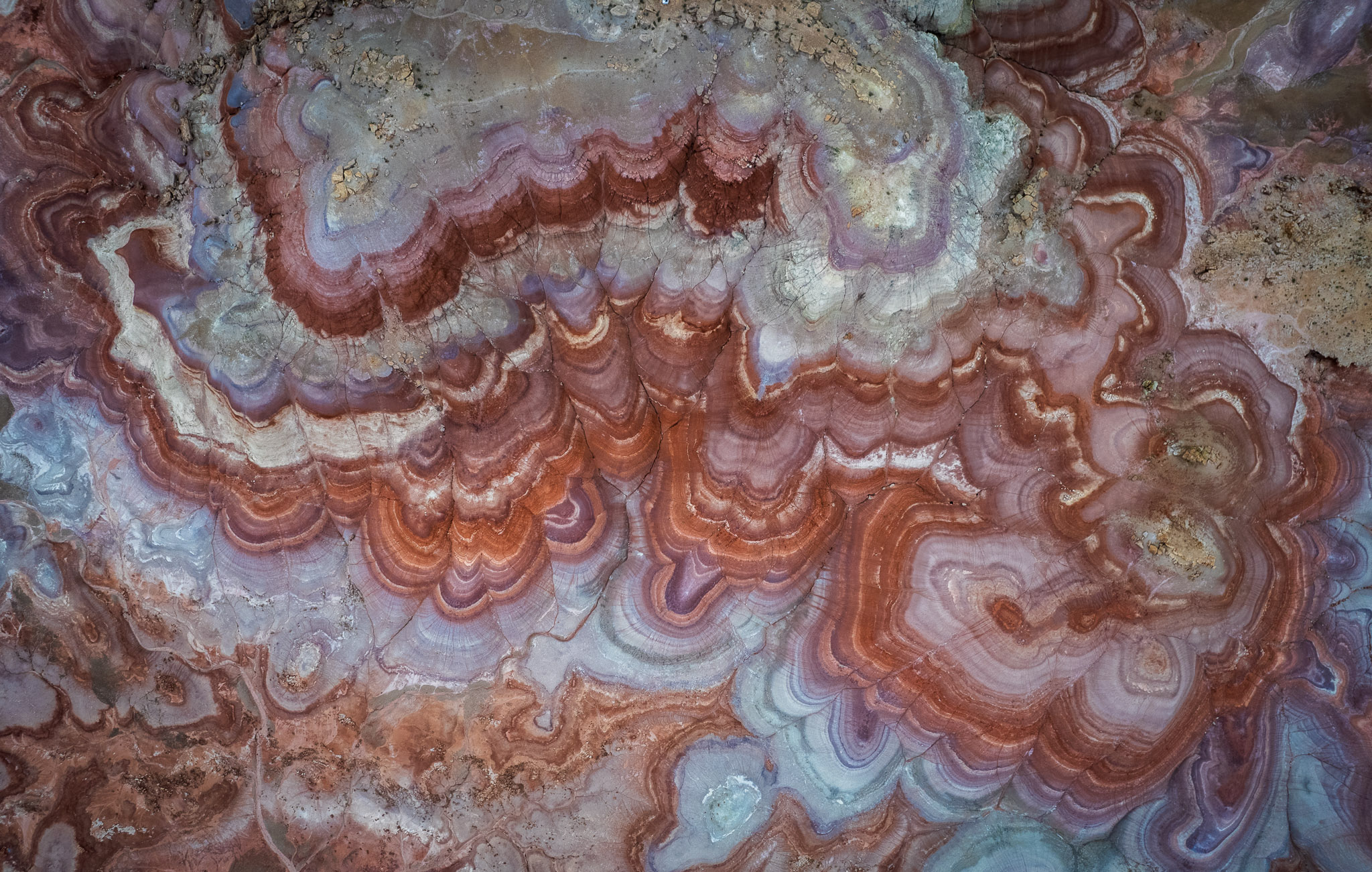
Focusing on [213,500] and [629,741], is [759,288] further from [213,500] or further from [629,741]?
[213,500]

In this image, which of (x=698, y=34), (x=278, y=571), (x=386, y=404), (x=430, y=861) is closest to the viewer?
(x=698, y=34)

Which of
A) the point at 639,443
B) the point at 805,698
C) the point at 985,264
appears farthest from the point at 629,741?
the point at 985,264

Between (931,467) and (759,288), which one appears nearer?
(759,288)

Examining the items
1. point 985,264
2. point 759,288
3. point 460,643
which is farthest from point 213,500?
point 985,264

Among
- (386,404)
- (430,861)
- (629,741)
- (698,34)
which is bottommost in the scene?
(430,861)

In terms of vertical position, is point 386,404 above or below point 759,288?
below

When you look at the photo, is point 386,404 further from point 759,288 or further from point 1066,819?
point 1066,819

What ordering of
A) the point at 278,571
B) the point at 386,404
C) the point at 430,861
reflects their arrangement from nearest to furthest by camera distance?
the point at 386,404 < the point at 278,571 < the point at 430,861
